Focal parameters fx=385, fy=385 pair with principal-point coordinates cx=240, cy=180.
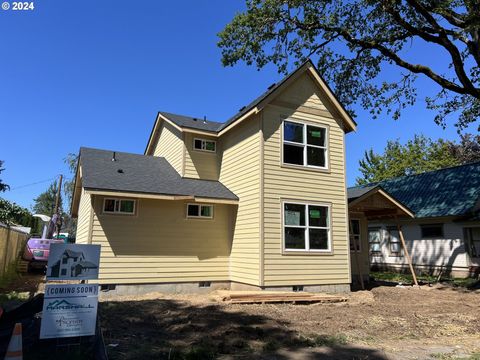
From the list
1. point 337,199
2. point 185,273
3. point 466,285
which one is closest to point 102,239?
point 185,273

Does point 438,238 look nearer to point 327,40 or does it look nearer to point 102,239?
point 327,40

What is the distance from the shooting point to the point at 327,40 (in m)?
18.0

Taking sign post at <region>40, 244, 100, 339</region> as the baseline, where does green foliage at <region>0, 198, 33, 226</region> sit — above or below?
above

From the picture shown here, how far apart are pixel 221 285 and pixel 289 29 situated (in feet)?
38.3

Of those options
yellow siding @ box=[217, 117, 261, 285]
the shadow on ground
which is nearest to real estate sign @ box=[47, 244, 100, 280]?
the shadow on ground

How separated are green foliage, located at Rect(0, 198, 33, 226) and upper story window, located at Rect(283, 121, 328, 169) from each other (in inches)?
701

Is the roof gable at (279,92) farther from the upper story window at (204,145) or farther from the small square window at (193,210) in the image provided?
the small square window at (193,210)

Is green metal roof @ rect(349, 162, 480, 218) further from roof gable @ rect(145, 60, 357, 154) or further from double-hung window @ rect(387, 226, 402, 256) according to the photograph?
roof gable @ rect(145, 60, 357, 154)

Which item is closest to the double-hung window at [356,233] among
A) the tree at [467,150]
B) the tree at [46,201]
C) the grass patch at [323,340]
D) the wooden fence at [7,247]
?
the grass patch at [323,340]

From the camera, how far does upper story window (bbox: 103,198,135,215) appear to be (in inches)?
501

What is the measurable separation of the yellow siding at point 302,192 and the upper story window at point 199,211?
8.45 feet

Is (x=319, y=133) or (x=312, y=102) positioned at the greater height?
(x=312, y=102)

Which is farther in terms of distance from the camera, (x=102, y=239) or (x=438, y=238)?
(x=438, y=238)

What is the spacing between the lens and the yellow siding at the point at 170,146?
53.2ft
